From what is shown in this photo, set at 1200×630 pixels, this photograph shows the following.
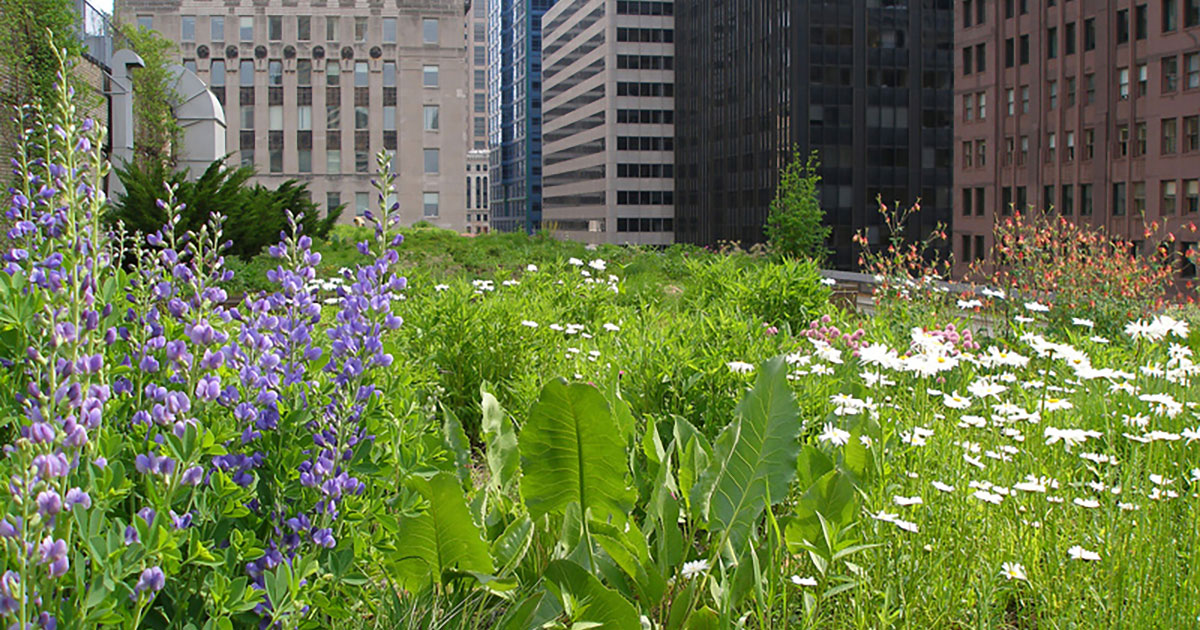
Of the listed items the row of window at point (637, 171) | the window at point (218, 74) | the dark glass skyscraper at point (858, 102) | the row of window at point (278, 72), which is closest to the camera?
the row of window at point (278, 72)

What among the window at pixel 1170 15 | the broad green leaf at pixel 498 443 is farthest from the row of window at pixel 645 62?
the broad green leaf at pixel 498 443

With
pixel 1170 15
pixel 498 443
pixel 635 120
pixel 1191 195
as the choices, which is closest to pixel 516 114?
pixel 635 120

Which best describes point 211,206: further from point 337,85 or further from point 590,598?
point 337,85

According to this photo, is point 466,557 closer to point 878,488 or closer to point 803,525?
point 803,525

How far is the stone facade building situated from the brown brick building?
33.2 m

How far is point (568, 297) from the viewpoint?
10742 mm

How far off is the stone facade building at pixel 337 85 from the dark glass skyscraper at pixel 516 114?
75812mm

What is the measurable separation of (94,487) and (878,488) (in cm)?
301

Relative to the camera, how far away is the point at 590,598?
3.23m

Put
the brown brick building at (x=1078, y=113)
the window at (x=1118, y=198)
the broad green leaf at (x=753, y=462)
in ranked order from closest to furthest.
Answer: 1. the broad green leaf at (x=753, y=462)
2. the brown brick building at (x=1078, y=113)
3. the window at (x=1118, y=198)

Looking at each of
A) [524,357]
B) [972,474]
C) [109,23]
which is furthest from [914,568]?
[109,23]

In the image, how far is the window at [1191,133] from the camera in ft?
174

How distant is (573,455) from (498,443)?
0.73m

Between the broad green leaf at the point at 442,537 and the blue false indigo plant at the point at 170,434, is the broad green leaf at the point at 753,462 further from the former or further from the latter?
the blue false indigo plant at the point at 170,434
